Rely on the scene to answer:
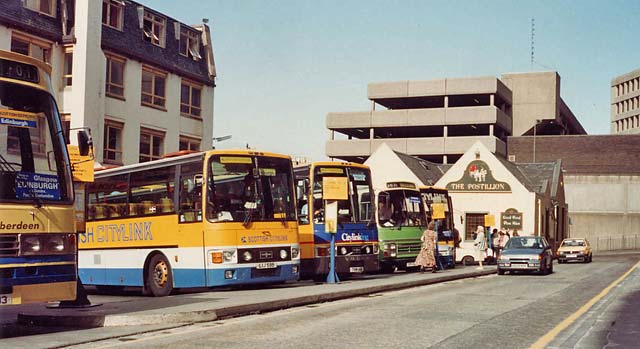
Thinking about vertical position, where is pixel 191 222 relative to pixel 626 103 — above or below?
below

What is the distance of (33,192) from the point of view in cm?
1025

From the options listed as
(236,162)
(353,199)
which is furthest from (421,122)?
(236,162)

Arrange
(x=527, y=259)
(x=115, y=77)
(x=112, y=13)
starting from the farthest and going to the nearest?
1. (x=112, y=13)
2. (x=115, y=77)
3. (x=527, y=259)

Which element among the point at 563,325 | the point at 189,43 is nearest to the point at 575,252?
the point at 189,43

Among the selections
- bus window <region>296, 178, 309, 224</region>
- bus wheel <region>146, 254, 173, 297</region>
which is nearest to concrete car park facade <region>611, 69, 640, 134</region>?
bus window <region>296, 178, 309, 224</region>

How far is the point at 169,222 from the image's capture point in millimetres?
17312

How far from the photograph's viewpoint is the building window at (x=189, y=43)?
4094 centimetres

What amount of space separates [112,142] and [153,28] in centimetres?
646

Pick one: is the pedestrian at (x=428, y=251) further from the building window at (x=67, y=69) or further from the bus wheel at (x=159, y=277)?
the building window at (x=67, y=69)

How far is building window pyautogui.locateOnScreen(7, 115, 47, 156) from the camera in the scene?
1017cm

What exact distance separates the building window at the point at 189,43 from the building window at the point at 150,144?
4.84 meters

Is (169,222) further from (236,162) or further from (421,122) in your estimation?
Answer: (421,122)

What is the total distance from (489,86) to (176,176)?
7208cm

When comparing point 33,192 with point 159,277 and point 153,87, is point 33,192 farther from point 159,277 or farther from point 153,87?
point 153,87
